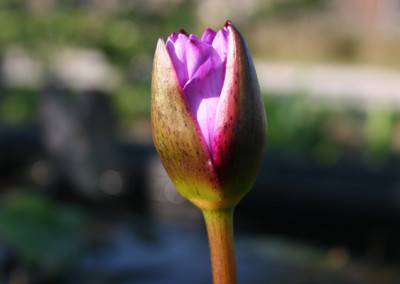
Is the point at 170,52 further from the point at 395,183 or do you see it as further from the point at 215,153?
the point at 395,183

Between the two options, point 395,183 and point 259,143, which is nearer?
point 259,143

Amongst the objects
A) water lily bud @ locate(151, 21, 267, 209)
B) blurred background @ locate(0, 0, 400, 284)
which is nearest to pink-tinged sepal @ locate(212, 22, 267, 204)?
water lily bud @ locate(151, 21, 267, 209)

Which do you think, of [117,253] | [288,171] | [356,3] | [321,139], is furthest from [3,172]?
[356,3]

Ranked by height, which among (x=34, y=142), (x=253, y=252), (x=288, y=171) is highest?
(x=34, y=142)

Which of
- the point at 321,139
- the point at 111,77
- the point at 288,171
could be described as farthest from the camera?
the point at 111,77

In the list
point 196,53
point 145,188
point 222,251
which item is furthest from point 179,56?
point 145,188

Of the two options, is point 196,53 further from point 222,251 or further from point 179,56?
point 222,251

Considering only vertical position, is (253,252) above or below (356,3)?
below
